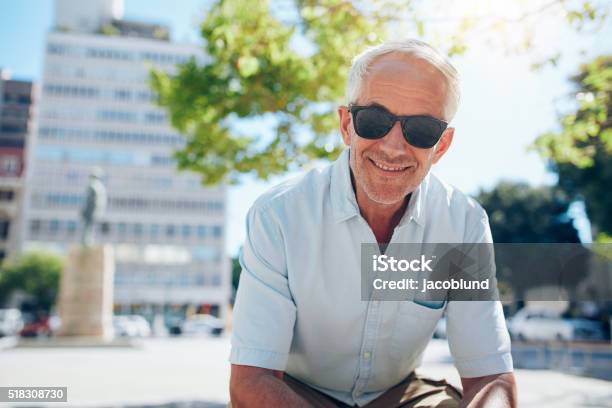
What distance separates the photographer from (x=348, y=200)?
2320mm

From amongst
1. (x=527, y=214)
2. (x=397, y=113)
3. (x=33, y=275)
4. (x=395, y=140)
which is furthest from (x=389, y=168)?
(x=33, y=275)

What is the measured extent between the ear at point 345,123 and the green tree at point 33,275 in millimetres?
58204

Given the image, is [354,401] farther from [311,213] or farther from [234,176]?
[234,176]

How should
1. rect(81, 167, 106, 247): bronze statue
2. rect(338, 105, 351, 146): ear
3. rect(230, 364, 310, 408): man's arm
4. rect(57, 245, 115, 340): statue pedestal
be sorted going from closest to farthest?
rect(230, 364, 310, 408): man's arm → rect(338, 105, 351, 146): ear → rect(57, 245, 115, 340): statue pedestal → rect(81, 167, 106, 247): bronze statue

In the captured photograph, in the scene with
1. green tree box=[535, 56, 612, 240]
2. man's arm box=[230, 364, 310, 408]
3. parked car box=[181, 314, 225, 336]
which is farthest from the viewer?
parked car box=[181, 314, 225, 336]

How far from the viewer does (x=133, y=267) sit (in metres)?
65.2

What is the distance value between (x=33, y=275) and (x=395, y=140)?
194 ft

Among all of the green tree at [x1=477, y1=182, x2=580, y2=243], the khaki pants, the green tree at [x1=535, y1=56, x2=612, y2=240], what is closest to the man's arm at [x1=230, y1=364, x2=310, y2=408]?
the khaki pants

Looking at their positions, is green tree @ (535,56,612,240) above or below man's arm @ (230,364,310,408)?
above

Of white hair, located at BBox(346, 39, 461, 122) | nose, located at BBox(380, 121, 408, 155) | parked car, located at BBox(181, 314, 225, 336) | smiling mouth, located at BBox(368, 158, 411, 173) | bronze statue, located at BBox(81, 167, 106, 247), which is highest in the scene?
bronze statue, located at BBox(81, 167, 106, 247)

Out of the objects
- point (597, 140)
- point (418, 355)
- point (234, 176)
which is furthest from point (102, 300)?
point (418, 355)

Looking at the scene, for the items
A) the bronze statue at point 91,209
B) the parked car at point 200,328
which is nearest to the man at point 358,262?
the bronze statue at point 91,209

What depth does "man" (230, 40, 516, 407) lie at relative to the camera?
220 centimetres

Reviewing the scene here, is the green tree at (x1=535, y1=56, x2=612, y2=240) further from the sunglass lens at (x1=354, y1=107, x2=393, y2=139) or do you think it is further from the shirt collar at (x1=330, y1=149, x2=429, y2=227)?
the sunglass lens at (x1=354, y1=107, x2=393, y2=139)
